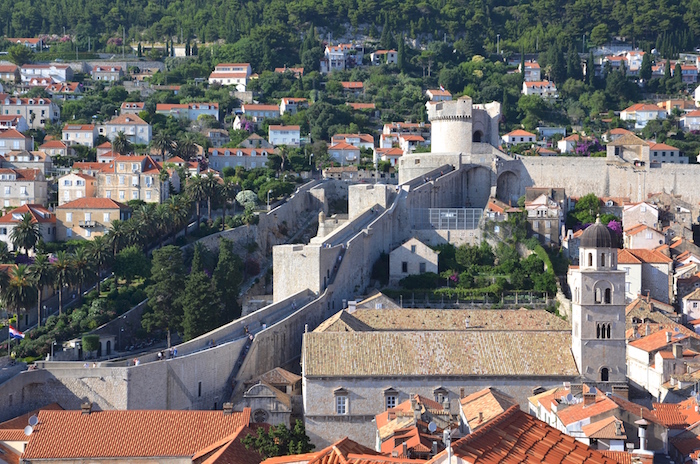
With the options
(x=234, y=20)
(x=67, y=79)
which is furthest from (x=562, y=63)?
(x=67, y=79)

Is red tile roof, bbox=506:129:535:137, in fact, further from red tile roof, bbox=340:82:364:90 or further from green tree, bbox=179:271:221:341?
green tree, bbox=179:271:221:341

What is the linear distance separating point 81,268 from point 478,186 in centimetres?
2409

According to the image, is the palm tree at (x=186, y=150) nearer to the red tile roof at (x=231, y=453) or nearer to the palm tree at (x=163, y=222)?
the palm tree at (x=163, y=222)

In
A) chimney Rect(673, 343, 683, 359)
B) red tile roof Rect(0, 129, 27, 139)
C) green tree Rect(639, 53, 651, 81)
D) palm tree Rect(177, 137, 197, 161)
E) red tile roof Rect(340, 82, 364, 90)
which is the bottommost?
chimney Rect(673, 343, 683, 359)

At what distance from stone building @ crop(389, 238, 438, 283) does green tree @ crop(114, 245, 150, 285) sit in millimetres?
11485

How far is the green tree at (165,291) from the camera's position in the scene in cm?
5491

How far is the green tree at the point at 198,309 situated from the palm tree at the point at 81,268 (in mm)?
5894

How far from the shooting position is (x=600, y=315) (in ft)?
143

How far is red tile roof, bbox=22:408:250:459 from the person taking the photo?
3681cm

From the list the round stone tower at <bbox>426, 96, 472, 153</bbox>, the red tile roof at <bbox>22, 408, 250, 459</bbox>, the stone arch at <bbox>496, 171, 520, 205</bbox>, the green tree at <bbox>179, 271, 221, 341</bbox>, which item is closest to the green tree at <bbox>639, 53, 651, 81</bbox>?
the round stone tower at <bbox>426, 96, 472, 153</bbox>

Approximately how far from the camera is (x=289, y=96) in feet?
356

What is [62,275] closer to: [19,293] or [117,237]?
[19,293]

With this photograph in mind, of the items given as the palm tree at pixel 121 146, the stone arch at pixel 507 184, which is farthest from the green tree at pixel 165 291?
the palm tree at pixel 121 146

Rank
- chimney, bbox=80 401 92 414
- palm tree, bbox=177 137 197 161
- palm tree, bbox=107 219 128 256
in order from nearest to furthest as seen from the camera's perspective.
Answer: chimney, bbox=80 401 92 414, palm tree, bbox=107 219 128 256, palm tree, bbox=177 137 197 161
